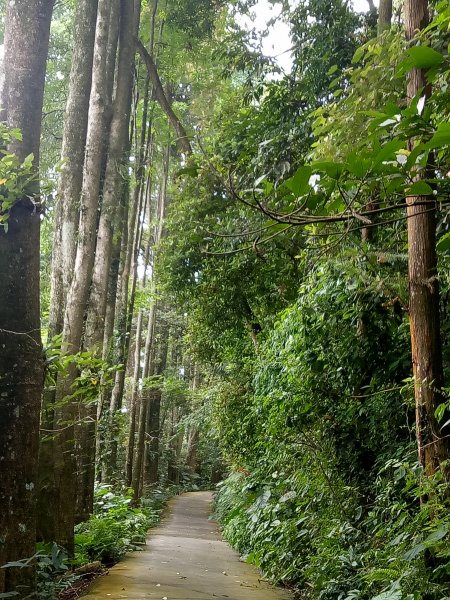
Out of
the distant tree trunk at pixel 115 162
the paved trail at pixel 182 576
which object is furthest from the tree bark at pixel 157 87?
the paved trail at pixel 182 576

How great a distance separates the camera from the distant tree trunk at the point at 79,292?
18.8 ft

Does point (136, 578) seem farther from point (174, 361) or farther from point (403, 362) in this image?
point (174, 361)

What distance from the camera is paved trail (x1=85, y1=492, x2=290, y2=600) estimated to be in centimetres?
522

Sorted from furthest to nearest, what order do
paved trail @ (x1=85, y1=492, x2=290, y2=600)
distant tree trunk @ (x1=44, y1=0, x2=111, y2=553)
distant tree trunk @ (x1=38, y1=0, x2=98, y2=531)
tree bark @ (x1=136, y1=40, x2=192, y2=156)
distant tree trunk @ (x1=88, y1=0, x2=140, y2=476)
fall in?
tree bark @ (x1=136, y1=40, x2=192, y2=156)
distant tree trunk @ (x1=88, y1=0, x2=140, y2=476)
distant tree trunk @ (x1=38, y1=0, x2=98, y2=531)
distant tree trunk @ (x1=44, y1=0, x2=111, y2=553)
paved trail @ (x1=85, y1=492, x2=290, y2=600)

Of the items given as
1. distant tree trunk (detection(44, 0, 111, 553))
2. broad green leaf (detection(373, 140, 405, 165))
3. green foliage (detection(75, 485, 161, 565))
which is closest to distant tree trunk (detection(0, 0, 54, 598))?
distant tree trunk (detection(44, 0, 111, 553))

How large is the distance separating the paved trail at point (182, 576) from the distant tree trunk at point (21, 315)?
1.93 m

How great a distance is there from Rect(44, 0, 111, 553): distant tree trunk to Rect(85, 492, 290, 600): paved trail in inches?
32.9

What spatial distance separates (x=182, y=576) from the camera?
6.30m

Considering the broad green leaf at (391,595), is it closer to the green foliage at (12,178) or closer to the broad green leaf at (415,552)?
the broad green leaf at (415,552)

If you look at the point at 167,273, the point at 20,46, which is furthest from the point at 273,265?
the point at 20,46

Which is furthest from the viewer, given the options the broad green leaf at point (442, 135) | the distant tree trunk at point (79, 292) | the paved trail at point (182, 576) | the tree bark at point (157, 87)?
the tree bark at point (157, 87)

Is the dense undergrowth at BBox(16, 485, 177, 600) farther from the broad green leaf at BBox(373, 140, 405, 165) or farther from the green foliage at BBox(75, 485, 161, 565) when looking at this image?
the broad green leaf at BBox(373, 140, 405, 165)

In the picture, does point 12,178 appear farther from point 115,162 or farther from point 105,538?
point 105,538

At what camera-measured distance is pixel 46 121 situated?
11.7 meters
